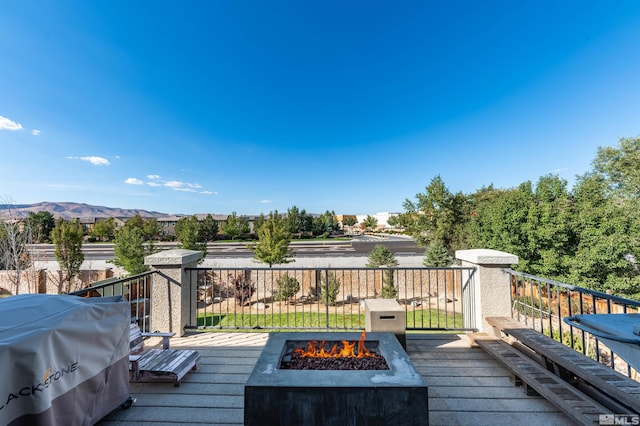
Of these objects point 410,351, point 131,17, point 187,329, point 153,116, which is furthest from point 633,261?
point 153,116

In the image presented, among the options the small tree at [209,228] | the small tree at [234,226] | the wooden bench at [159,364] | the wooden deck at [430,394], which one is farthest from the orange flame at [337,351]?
the small tree at [234,226]

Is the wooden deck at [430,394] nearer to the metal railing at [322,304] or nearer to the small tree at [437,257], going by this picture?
the metal railing at [322,304]

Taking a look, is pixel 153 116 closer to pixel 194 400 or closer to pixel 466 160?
pixel 194 400

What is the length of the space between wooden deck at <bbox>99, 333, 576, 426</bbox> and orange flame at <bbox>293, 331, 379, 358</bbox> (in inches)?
27.6

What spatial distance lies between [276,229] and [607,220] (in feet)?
61.6

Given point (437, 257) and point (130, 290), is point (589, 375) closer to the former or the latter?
point (130, 290)

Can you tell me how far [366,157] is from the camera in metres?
27.4

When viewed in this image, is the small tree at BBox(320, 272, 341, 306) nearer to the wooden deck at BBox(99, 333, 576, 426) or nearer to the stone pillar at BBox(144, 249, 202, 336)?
the stone pillar at BBox(144, 249, 202, 336)

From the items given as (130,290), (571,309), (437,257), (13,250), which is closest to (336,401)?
(130,290)

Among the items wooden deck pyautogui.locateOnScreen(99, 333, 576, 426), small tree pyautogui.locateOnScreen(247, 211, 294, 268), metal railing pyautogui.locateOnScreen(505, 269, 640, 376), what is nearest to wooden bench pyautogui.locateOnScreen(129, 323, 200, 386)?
wooden deck pyautogui.locateOnScreen(99, 333, 576, 426)

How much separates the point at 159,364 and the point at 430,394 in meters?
2.76

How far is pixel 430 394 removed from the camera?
99.6 inches

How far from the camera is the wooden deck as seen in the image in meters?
2.22

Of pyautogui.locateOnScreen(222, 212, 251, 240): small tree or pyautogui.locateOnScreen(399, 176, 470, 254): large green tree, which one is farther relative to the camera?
pyautogui.locateOnScreen(222, 212, 251, 240): small tree
